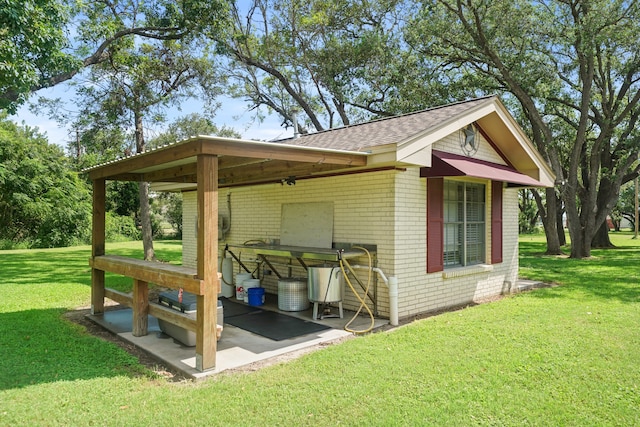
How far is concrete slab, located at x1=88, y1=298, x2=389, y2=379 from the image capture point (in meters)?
4.68

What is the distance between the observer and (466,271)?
25.1ft

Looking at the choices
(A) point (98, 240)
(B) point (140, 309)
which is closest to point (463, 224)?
(B) point (140, 309)

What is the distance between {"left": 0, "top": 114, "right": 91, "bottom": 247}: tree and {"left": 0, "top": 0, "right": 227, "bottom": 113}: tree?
1100 centimetres

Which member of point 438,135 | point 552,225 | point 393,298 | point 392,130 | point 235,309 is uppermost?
point 392,130

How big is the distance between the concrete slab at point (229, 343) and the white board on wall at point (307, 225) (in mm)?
1468

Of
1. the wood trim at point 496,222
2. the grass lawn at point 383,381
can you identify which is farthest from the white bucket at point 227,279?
the wood trim at point 496,222

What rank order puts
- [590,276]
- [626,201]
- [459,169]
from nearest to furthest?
[459,169], [590,276], [626,201]

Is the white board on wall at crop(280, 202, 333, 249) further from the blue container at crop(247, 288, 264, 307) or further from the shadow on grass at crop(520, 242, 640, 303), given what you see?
the shadow on grass at crop(520, 242, 640, 303)

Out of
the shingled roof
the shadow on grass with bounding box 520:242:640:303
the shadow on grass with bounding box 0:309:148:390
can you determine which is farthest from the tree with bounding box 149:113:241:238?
the shadow on grass with bounding box 0:309:148:390

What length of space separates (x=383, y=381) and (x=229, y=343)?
225cm

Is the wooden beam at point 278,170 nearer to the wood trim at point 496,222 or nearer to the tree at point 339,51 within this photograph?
the wood trim at point 496,222

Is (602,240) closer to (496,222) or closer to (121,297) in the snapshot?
(496,222)

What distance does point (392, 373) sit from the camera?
13.8ft

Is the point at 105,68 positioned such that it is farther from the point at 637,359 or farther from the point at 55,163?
the point at 637,359
